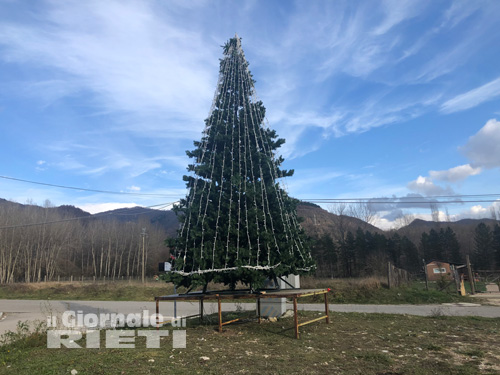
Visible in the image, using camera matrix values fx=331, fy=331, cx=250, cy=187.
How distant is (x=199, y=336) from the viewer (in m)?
7.47

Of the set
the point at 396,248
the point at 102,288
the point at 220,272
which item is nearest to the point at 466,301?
the point at 220,272

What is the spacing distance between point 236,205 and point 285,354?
12.3ft

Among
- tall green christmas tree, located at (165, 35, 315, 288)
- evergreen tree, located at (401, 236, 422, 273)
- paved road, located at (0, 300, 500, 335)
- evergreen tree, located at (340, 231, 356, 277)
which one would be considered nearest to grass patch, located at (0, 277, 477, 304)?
paved road, located at (0, 300, 500, 335)

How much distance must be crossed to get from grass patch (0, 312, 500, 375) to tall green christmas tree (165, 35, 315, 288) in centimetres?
151

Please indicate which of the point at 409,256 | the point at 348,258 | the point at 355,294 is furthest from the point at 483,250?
the point at 355,294

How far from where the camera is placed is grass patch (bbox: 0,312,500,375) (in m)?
5.08

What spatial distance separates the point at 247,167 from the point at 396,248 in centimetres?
5718

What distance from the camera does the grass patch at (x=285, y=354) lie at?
508cm

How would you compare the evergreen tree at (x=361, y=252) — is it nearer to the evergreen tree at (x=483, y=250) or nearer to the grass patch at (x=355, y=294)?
the evergreen tree at (x=483, y=250)

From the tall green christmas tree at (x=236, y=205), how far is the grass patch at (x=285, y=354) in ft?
4.95

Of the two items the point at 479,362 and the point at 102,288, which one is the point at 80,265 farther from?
the point at 479,362

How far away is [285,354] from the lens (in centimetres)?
593

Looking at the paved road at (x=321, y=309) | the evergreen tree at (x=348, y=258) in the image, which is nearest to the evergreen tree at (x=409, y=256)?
the evergreen tree at (x=348, y=258)

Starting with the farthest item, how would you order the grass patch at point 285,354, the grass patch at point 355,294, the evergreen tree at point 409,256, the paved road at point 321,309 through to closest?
1. the evergreen tree at point 409,256
2. the grass patch at point 355,294
3. the paved road at point 321,309
4. the grass patch at point 285,354
